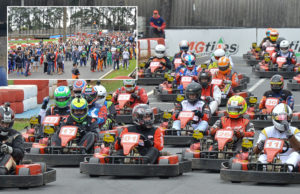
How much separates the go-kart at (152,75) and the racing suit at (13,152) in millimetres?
16981

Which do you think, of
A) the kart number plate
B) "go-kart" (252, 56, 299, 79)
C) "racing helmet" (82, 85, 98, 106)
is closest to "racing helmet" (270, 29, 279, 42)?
"go-kart" (252, 56, 299, 79)

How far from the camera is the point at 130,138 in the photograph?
44.5 ft

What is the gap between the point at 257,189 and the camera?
40.9 feet

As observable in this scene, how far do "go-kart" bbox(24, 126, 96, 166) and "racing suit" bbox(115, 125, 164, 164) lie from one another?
4.11ft

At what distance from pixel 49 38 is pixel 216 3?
75.2 feet

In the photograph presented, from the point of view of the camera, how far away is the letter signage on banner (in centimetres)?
3788

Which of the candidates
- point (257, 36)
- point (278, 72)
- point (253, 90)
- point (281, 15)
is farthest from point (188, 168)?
point (281, 15)

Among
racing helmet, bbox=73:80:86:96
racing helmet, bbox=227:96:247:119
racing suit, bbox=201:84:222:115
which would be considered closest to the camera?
racing helmet, bbox=227:96:247:119

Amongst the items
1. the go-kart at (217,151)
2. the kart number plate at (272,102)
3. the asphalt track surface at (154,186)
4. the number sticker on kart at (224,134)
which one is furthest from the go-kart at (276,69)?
the asphalt track surface at (154,186)

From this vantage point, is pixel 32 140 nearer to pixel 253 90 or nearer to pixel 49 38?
pixel 49 38

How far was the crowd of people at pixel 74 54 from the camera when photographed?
20844 millimetres

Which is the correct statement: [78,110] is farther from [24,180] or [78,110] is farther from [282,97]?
[282,97]

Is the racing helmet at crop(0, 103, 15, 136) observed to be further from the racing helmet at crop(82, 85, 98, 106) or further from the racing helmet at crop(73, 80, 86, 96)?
the racing helmet at crop(73, 80, 86, 96)

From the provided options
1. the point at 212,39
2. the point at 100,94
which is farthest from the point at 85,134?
the point at 212,39
